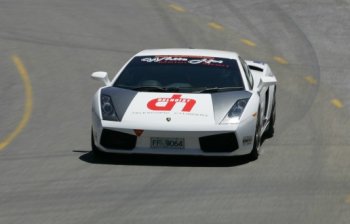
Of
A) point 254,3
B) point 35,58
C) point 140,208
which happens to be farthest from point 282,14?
point 140,208

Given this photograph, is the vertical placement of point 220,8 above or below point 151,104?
below

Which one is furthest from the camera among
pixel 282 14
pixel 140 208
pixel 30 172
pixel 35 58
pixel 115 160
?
pixel 282 14

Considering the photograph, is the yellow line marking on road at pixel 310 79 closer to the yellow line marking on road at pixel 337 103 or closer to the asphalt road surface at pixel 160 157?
the asphalt road surface at pixel 160 157

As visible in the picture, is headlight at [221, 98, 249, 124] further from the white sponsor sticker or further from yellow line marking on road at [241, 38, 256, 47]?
yellow line marking on road at [241, 38, 256, 47]

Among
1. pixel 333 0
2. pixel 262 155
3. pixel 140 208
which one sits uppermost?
pixel 140 208

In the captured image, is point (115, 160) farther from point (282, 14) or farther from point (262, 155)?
point (282, 14)

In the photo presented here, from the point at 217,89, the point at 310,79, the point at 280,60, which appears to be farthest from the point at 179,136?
the point at 280,60

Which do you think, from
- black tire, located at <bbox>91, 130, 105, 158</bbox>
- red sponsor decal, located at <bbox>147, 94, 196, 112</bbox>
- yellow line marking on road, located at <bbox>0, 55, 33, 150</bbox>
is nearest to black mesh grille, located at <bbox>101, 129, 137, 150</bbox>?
black tire, located at <bbox>91, 130, 105, 158</bbox>

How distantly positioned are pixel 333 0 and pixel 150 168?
1565cm

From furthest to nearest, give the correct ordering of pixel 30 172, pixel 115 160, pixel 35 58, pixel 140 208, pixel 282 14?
pixel 282 14
pixel 35 58
pixel 115 160
pixel 30 172
pixel 140 208

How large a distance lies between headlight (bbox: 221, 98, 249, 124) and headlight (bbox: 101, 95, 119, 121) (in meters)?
1.28

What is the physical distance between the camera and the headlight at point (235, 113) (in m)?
13.8

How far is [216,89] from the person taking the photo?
14.6m

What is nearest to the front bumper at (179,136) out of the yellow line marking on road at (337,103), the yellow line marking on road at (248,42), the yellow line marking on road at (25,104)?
the yellow line marking on road at (25,104)
